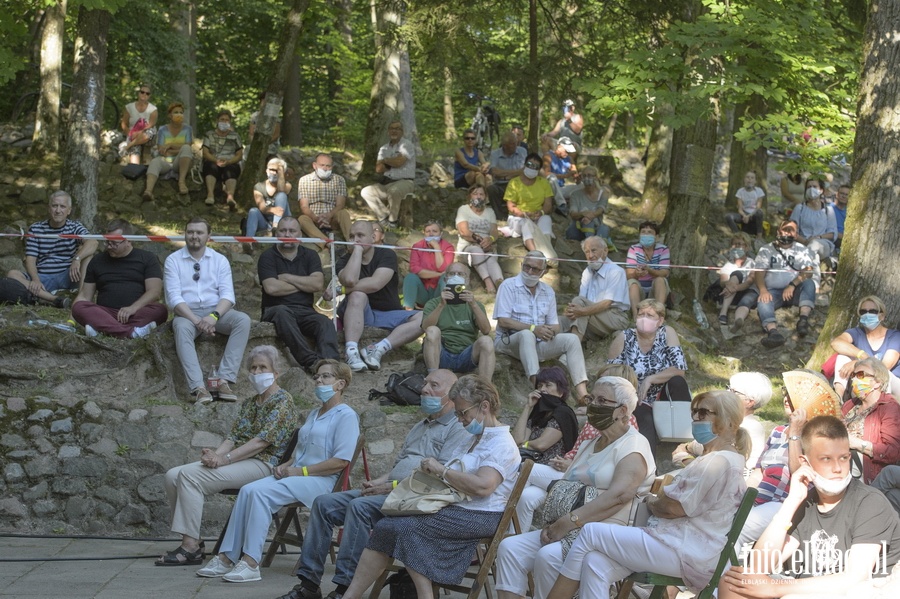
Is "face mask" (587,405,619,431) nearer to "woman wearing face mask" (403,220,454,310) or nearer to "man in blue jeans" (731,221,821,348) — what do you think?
"woman wearing face mask" (403,220,454,310)

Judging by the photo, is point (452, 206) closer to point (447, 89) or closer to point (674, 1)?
point (674, 1)

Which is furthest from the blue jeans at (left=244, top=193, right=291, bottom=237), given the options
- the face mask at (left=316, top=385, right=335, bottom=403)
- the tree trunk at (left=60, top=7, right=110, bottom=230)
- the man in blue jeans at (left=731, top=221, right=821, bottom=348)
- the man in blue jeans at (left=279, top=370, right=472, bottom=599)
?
the man in blue jeans at (left=279, top=370, right=472, bottom=599)

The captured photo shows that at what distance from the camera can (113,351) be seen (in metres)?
9.16

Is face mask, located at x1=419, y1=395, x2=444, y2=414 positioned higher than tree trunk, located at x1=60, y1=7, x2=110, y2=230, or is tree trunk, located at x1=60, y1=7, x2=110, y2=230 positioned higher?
tree trunk, located at x1=60, y1=7, x2=110, y2=230

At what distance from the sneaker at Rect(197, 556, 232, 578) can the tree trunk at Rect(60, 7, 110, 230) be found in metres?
6.57

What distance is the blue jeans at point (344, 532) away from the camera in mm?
5969

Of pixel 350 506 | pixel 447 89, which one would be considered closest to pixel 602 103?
pixel 350 506

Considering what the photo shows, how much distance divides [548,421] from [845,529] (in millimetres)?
3201

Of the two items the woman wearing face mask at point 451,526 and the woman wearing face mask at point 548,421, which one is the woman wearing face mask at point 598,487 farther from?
the woman wearing face mask at point 548,421

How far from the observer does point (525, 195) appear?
13.9m

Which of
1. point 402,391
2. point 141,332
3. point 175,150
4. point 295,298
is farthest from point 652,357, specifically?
point 175,150

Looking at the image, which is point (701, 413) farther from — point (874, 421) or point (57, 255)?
point (57, 255)

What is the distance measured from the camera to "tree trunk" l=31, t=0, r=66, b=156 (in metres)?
16.1

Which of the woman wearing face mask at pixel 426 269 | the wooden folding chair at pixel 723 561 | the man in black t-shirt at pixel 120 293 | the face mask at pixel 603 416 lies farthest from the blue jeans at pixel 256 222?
the wooden folding chair at pixel 723 561
